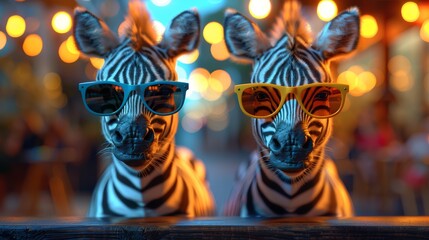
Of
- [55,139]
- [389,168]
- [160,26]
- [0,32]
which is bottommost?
[389,168]

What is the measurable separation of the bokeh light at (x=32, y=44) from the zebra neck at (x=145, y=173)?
5.90 metres

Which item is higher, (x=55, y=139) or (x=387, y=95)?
(x=387, y=95)

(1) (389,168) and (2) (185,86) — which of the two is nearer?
(2) (185,86)

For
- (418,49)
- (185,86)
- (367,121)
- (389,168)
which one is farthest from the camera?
(418,49)

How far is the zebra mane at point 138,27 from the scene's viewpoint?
2131 millimetres

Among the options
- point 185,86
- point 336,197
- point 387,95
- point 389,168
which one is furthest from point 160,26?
point 387,95

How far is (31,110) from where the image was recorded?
7820 mm

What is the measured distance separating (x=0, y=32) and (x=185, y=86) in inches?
213

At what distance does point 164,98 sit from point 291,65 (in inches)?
19.7

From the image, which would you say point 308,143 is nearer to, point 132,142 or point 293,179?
point 293,179

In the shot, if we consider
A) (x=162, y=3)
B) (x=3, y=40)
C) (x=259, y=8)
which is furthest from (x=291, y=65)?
(x=3, y=40)

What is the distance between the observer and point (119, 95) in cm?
190

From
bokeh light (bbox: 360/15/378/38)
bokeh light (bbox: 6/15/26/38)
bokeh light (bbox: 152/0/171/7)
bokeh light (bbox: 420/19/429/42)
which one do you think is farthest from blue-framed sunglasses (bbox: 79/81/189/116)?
bokeh light (bbox: 420/19/429/42)

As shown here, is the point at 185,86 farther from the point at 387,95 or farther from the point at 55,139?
the point at 387,95
